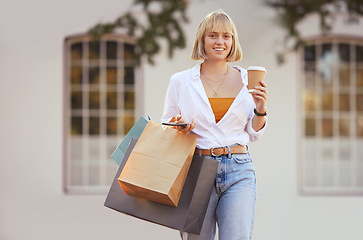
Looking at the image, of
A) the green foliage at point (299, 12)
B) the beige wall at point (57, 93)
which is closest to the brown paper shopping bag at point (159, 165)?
the beige wall at point (57, 93)

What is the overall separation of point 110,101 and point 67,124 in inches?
28.5

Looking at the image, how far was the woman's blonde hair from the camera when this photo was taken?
2.86m

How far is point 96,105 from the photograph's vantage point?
322 inches

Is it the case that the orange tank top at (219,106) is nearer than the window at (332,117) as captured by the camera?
Yes

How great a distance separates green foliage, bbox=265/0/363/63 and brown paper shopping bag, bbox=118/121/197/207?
545 centimetres

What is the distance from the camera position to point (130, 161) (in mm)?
2715

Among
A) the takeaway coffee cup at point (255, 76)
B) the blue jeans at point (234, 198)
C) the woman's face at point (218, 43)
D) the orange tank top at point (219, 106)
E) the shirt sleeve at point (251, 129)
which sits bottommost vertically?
the blue jeans at point (234, 198)

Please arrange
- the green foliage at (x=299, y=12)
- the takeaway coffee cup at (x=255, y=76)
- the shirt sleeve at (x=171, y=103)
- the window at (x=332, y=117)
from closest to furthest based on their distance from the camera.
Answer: the takeaway coffee cup at (x=255, y=76)
the shirt sleeve at (x=171, y=103)
the green foliage at (x=299, y=12)
the window at (x=332, y=117)

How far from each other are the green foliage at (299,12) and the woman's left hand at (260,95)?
5.26 metres

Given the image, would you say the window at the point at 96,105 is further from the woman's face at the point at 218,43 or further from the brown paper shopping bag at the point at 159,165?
the brown paper shopping bag at the point at 159,165

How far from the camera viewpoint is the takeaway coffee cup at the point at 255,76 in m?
2.61

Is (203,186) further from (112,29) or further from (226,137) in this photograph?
(112,29)

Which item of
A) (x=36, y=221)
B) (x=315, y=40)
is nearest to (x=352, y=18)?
(x=315, y=40)

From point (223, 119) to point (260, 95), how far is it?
258 millimetres
